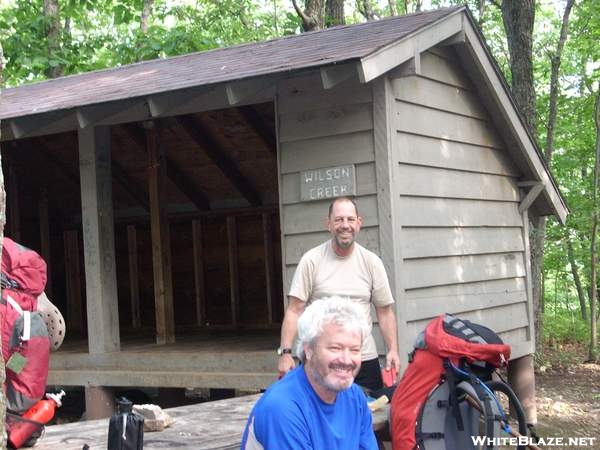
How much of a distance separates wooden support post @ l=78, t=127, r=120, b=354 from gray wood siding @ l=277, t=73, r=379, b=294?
186 centimetres

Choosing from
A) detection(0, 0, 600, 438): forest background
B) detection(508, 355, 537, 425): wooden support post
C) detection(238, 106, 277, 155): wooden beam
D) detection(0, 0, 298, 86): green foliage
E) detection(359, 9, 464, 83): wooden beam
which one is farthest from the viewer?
detection(0, 0, 298, 86): green foliage

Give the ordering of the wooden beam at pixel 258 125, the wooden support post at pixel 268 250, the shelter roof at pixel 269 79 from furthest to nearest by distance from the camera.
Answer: the wooden support post at pixel 268 250 → the wooden beam at pixel 258 125 → the shelter roof at pixel 269 79

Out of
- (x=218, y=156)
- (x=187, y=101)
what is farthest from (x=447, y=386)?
(x=218, y=156)

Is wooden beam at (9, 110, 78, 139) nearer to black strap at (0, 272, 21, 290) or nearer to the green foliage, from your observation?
black strap at (0, 272, 21, 290)

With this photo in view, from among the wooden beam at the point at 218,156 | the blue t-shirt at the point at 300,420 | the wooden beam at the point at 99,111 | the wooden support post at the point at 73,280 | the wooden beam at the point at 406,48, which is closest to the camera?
the blue t-shirt at the point at 300,420

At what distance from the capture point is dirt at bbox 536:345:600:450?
8.90 metres

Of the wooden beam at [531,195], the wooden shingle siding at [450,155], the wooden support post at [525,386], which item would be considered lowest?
the wooden support post at [525,386]

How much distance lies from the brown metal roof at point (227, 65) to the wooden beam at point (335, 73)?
0.07 m

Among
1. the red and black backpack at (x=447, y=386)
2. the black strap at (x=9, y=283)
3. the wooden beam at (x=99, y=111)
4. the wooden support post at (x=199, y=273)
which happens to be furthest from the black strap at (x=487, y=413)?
the wooden support post at (x=199, y=273)

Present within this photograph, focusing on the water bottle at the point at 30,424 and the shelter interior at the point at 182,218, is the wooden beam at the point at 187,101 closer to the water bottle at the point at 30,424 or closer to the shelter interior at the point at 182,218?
the shelter interior at the point at 182,218

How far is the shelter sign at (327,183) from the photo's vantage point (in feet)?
22.1

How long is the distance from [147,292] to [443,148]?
5.87 metres

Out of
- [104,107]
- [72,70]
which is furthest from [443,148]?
[72,70]

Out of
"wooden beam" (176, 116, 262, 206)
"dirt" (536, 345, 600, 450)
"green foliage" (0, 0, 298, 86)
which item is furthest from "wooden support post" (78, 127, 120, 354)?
"green foliage" (0, 0, 298, 86)
